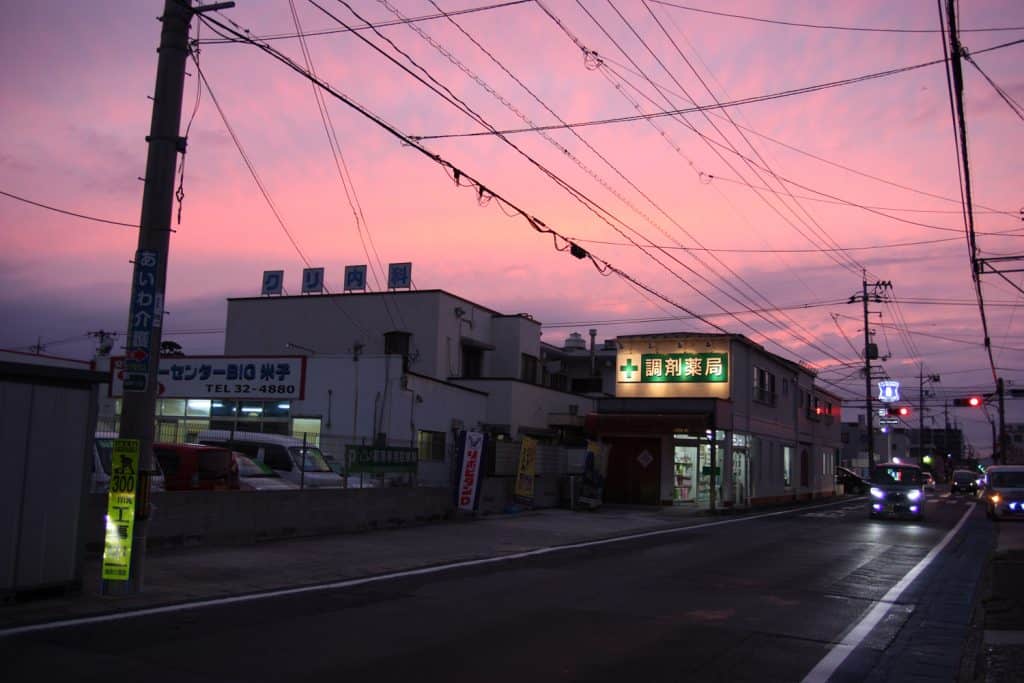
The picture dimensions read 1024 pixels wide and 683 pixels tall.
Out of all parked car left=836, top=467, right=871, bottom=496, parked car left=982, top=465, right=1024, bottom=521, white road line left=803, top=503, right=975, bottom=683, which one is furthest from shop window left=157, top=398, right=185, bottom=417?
parked car left=836, top=467, right=871, bottom=496

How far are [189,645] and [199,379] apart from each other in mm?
23608

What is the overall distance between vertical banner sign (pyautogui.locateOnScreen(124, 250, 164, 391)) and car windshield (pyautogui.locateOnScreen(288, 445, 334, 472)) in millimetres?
11872

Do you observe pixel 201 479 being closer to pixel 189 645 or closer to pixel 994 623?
pixel 189 645

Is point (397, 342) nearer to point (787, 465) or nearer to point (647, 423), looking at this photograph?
point (647, 423)

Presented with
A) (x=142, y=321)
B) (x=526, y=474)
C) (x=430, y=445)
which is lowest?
(x=526, y=474)

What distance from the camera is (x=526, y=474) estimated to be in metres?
28.5

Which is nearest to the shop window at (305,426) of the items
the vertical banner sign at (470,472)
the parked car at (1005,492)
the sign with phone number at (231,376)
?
the sign with phone number at (231,376)

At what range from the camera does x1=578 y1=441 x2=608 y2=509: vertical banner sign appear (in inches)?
1231

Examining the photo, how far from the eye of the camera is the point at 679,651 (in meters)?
9.13

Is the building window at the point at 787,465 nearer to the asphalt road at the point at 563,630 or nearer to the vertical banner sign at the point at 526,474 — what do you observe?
the vertical banner sign at the point at 526,474

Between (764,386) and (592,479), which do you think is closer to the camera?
(592,479)

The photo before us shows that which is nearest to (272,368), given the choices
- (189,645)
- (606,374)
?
(189,645)

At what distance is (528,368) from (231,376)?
1558cm

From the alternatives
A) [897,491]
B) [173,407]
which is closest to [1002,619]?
[897,491]
